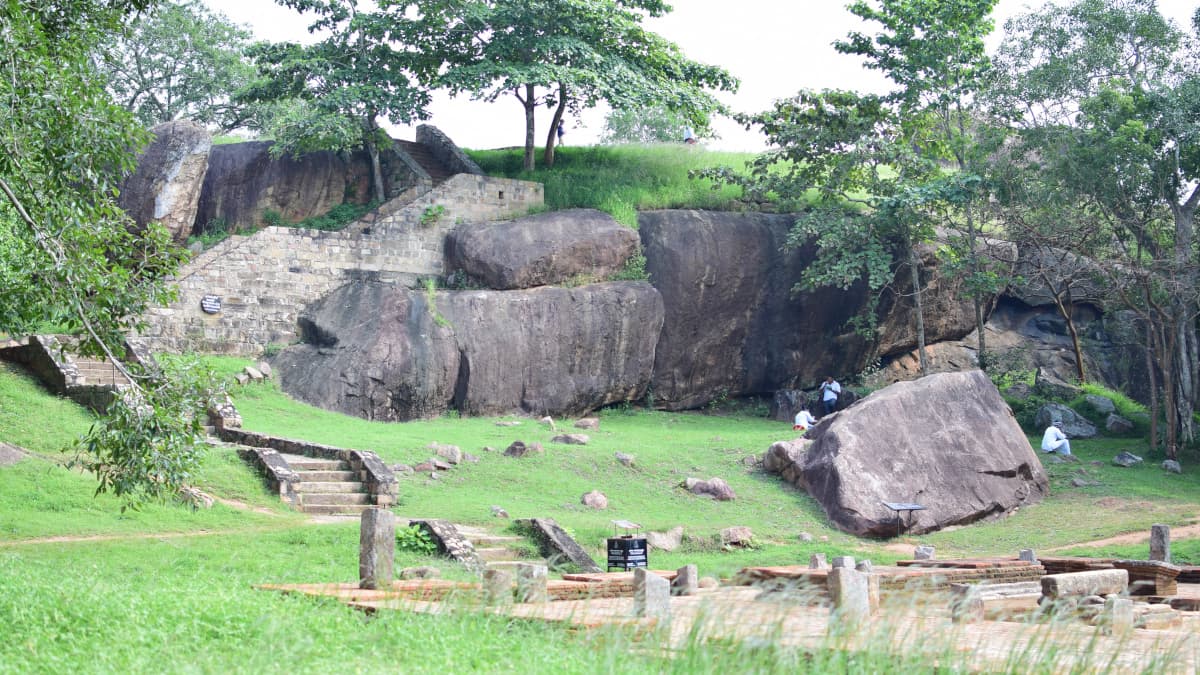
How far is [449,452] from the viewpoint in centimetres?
1781

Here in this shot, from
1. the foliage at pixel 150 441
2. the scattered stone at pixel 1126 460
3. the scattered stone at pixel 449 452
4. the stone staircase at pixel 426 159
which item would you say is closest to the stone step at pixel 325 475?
the scattered stone at pixel 449 452

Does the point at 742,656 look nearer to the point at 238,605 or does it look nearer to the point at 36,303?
the point at 238,605

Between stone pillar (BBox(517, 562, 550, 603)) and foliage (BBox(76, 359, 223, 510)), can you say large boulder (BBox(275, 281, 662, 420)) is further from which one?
stone pillar (BBox(517, 562, 550, 603))

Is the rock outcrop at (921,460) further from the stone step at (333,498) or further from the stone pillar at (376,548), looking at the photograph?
the stone pillar at (376,548)

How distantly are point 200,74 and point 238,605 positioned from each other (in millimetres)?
31201

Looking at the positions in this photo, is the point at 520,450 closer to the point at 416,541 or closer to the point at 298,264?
the point at 416,541

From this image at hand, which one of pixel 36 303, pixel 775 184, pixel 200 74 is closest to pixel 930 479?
pixel 775 184

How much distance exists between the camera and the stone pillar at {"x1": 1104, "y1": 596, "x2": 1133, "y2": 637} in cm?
687

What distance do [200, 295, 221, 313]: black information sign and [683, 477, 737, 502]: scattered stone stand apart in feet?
33.9

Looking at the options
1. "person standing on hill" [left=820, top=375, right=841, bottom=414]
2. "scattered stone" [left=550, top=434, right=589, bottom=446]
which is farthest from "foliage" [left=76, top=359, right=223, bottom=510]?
"person standing on hill" [left=820, top=375, right=841, bottom=414]

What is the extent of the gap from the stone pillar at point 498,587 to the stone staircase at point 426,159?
819 inches

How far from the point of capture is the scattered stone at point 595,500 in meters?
16.5

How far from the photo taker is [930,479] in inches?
725

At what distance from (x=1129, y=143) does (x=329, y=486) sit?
1573cm
